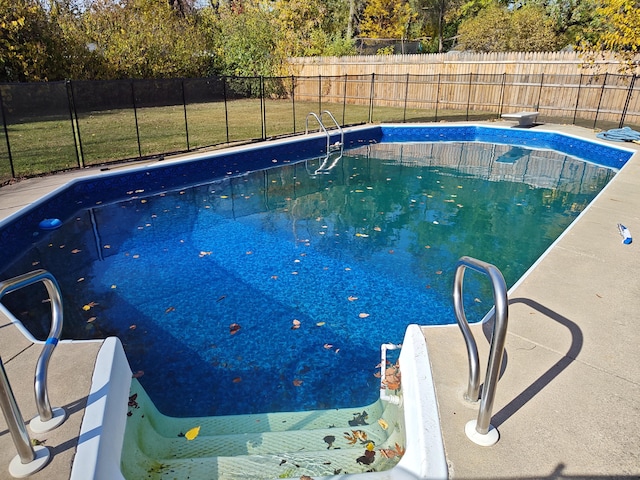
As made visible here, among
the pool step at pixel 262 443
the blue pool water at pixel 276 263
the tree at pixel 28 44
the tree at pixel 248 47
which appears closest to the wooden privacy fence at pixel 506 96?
the tree at pixel 248 47

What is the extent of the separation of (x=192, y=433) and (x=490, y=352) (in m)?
2.14

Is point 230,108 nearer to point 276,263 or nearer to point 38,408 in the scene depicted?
point 276,263

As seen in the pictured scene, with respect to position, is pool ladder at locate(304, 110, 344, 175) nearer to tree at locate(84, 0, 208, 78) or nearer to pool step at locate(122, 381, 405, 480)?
pool step at locate(122, 381, 405, 480)

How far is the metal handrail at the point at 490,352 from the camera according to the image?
6.75 ft

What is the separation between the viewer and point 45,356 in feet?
7.48

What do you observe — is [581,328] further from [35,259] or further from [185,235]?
[35,259]

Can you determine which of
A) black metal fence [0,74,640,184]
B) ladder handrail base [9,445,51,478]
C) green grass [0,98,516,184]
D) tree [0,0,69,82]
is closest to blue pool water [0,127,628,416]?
ladder handrail base [9,445,51,478]

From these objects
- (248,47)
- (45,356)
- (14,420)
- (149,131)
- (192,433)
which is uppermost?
(248,47)

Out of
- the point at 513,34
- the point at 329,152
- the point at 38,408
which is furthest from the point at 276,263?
the point at 513,34

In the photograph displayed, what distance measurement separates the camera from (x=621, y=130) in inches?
515

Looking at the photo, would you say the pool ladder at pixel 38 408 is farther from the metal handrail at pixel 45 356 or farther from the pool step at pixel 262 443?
the pool step at pixel 262 443

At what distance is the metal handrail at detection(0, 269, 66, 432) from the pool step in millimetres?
483

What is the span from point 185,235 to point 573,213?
698 cm

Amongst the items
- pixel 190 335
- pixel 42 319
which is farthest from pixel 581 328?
pixel 42 319
